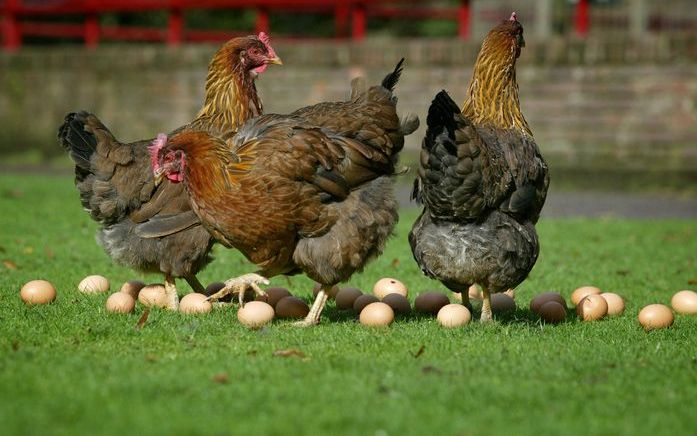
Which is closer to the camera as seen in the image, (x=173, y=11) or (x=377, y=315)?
(x=377, y=315)

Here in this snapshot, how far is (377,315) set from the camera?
Answer: 6812 millimetres

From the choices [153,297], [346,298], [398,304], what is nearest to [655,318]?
[398,304]

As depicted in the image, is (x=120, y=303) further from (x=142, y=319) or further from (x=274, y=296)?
(x=274, y=296)

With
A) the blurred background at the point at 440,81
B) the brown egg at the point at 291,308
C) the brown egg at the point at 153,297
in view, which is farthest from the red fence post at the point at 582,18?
the brown egg at the point at 153,297

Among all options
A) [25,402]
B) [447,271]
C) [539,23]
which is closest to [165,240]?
[447,271]

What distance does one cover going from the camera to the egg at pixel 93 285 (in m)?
7.88

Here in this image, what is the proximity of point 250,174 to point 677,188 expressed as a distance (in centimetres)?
967

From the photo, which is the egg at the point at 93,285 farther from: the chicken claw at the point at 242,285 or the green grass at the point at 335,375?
the chicken claw at the point at 242,285

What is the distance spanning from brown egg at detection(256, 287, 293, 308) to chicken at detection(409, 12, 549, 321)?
1.10 meters

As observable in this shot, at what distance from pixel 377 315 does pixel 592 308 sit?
5.24ft

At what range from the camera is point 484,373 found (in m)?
5.38

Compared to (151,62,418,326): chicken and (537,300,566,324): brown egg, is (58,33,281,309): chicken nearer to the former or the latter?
(151,62,418,326): chicken

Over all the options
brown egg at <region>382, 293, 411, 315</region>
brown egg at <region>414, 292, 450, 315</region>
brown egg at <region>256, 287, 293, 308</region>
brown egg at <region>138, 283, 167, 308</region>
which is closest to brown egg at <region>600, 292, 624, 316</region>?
brown egg at <region>414, 292, 450, 315</region>

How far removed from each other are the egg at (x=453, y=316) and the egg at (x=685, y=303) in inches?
70.7
